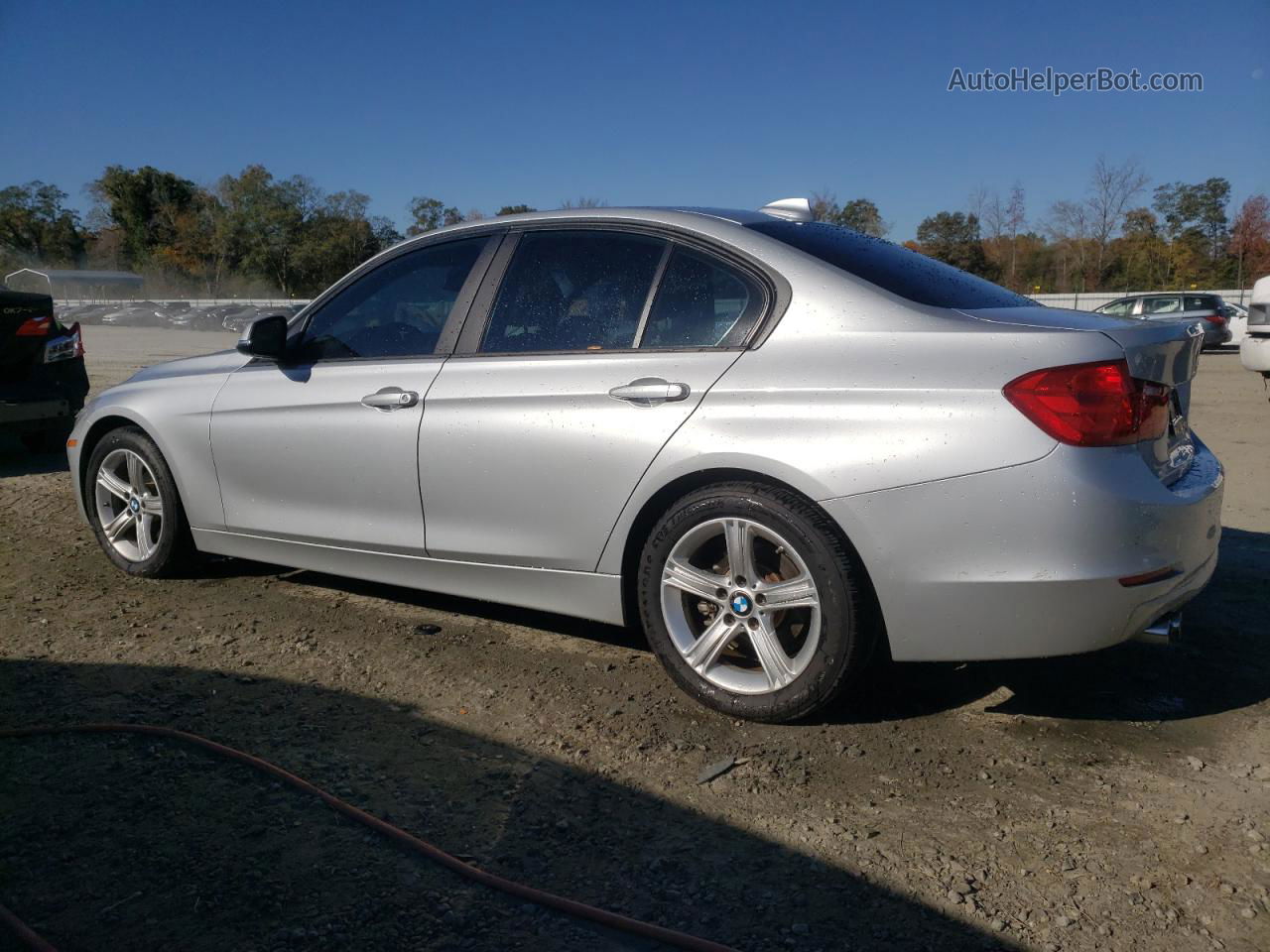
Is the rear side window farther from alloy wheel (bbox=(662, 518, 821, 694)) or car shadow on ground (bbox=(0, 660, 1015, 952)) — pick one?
car shadow on ground (bbox=(0, 660, 1015, 952))

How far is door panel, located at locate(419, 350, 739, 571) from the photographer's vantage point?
11.6 feet

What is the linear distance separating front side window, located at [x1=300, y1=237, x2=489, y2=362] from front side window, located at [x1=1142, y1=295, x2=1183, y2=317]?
27.6 m

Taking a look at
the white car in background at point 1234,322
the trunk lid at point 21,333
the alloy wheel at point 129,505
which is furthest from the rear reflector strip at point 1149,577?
the white car in background at point 1234,322

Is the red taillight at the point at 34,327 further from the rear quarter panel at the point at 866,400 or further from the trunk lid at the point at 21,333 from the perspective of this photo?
the rear quarter panel at the point at 866,400

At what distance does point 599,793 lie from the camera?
299 cm

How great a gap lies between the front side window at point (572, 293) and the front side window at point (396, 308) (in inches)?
11.2

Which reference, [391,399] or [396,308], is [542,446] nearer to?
[391,399]

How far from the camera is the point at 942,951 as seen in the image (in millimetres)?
2227

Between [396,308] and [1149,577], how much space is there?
3.04 m

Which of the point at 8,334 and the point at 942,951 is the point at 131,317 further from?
the point at 942,951

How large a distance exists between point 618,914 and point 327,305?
317 cm

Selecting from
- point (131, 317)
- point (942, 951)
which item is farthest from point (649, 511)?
point (131, 317)

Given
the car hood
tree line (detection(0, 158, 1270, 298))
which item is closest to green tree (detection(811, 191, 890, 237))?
tree line (detection(0, 158, 1270, 298))

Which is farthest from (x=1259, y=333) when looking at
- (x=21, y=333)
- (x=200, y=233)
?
(x=200, y=233)
